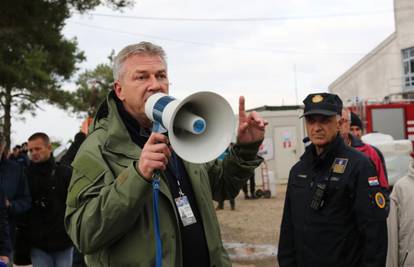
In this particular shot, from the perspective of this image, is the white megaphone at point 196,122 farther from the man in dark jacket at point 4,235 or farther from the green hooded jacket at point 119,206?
the man in dark jacket at point 4,235

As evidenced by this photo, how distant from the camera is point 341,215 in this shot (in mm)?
3215

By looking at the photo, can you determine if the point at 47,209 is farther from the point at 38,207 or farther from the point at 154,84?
the point at 154,84

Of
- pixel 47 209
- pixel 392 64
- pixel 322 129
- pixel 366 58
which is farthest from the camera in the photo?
pixel 366 58

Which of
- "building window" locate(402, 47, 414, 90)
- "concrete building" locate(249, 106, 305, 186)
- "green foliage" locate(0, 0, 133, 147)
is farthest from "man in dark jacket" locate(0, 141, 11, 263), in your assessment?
"building window" locate(402, 47, 414, 90)

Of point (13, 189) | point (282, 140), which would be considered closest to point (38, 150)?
point (13, 189)

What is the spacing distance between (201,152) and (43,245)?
354cm

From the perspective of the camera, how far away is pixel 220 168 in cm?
260

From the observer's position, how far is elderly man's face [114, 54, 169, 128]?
6.96ft

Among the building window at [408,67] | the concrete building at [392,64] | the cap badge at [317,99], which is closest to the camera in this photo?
the cap badge at [317,99]

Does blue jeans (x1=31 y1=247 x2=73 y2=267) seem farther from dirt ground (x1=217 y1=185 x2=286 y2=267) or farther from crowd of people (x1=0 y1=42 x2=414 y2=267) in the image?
dirt ground (x1=217 y1=185 x2=286 y2=267)

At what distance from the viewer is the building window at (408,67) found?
101 feet

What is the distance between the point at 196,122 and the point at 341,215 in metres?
1.74

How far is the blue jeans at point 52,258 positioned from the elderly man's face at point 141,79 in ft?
10.8

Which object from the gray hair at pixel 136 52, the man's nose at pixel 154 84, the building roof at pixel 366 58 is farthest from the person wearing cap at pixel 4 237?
the building roof at pixel 366 58
